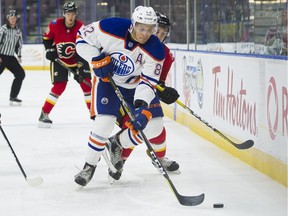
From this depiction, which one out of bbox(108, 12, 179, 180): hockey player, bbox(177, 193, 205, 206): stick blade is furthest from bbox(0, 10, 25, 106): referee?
bbox(177, 193, 205, 206): stick blade

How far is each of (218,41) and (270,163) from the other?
3.14 m

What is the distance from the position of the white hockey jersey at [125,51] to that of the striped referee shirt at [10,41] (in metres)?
4.46

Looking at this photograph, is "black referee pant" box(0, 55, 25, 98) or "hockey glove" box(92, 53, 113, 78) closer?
"hockey glove" box(92, 53, 113, 78)

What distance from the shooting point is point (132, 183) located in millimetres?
3537

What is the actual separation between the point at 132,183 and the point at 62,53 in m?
2.51

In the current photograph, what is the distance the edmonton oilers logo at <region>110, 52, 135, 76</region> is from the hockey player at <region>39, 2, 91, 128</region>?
2306 millimetres

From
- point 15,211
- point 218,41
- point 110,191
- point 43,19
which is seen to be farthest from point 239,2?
point 43,19

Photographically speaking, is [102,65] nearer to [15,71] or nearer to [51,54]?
[51,54]

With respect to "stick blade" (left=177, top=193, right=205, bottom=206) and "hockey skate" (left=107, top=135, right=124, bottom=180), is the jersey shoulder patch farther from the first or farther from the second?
"stick blade" (left=177, top=193, right=205, bottom=206)

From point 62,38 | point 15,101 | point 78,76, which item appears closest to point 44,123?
point 78,76

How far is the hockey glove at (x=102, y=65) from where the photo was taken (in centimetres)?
323

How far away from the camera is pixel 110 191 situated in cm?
333

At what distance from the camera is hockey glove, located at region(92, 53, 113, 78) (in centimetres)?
323

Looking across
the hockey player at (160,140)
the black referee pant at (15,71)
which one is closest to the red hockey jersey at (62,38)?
the black referee pant at (15,71)
